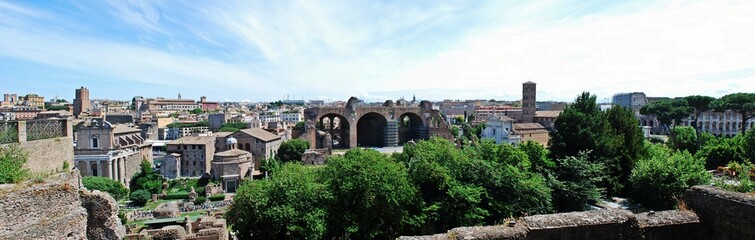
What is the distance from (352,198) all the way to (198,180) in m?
33.8

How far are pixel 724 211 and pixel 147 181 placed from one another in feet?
132

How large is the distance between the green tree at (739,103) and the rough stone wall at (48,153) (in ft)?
199

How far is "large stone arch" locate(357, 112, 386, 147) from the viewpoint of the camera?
6438 cm

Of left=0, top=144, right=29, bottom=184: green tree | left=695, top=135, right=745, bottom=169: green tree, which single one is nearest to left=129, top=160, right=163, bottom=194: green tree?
left=0, top=144, right=29, bottom=184: green tree

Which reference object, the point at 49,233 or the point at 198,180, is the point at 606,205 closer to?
the point at 49,233

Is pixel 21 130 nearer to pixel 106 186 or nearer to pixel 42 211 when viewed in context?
pixel 42 211

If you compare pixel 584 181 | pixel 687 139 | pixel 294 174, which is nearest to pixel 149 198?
pixel 294 174

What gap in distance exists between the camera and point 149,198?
1321 inches

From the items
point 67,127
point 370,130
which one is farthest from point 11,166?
point 370,130

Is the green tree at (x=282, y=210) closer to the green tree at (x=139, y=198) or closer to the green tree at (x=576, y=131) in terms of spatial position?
the green tree at (x=576, y=131)

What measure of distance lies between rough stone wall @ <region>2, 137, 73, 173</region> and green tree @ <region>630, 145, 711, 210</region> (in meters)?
20.3

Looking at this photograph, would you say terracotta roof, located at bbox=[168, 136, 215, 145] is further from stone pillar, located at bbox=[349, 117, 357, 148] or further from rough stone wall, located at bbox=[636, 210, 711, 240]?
rough stone wall, located at bbox=[636, 210, 711, 240]

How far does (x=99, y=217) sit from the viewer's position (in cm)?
1034

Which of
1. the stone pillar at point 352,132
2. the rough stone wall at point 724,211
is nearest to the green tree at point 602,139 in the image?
the rough stone wall at point 724,211
